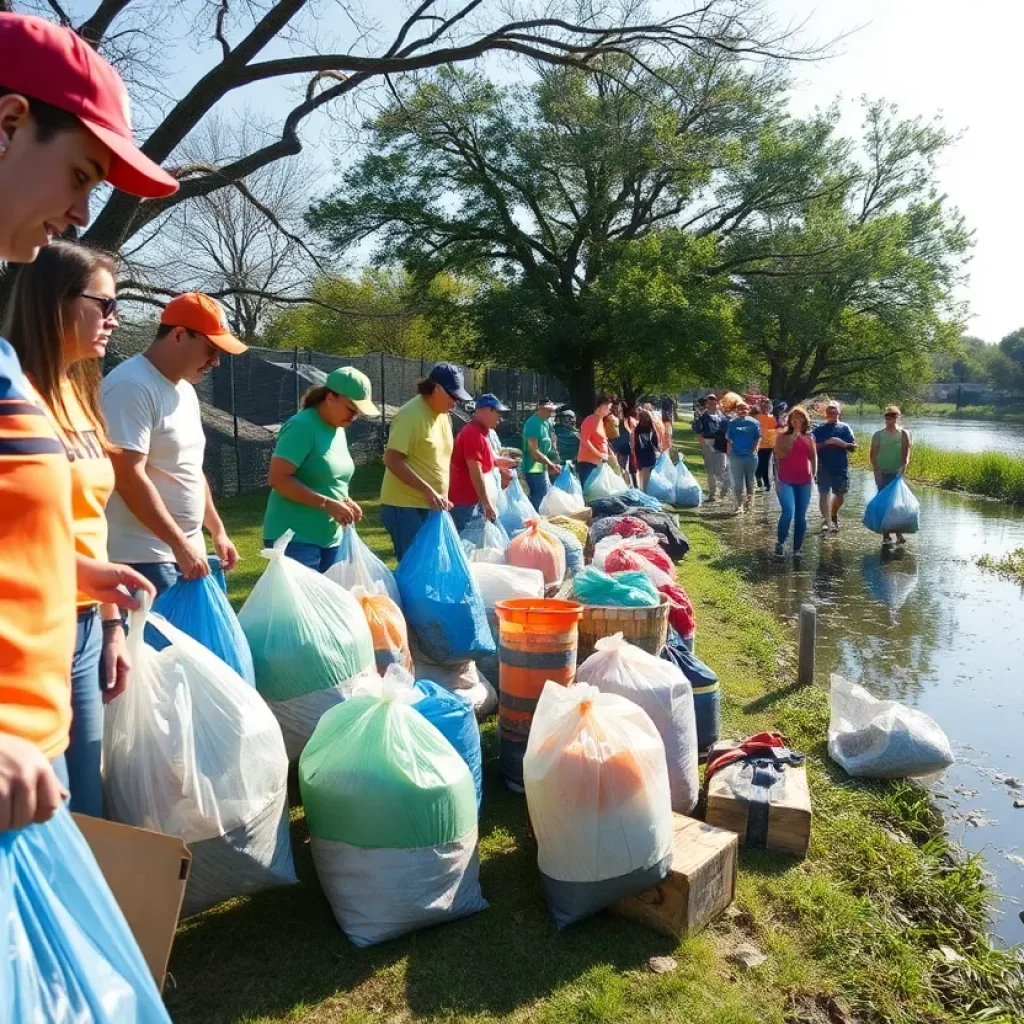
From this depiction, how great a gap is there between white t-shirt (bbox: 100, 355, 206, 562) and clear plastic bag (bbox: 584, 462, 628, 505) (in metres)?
6.91

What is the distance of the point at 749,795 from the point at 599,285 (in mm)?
17120

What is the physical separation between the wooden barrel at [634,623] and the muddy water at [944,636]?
5.43 feet

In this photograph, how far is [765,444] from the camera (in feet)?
47.8

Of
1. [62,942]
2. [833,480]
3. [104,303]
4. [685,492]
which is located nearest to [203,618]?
[104,303]

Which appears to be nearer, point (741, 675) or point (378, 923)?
point (378, 923)

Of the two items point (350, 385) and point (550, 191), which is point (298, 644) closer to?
point (350, 385)

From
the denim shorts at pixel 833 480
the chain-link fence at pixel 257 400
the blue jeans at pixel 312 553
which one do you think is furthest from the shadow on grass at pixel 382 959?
the denim shorts at pixel 833 480

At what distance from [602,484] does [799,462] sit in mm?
2212

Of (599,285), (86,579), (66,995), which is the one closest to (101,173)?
(86,579)

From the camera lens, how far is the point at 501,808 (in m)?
3.59

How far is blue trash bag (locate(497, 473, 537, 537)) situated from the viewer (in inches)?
279

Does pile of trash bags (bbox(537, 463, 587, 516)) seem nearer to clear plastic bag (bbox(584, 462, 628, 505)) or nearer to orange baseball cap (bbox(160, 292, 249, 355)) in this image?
clear plastic bag (bbox(584, 462, 628, 505))

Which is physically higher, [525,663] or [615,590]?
[615,590]

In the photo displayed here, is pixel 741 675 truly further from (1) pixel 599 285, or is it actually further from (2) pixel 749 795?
(1) pixel 599 285
